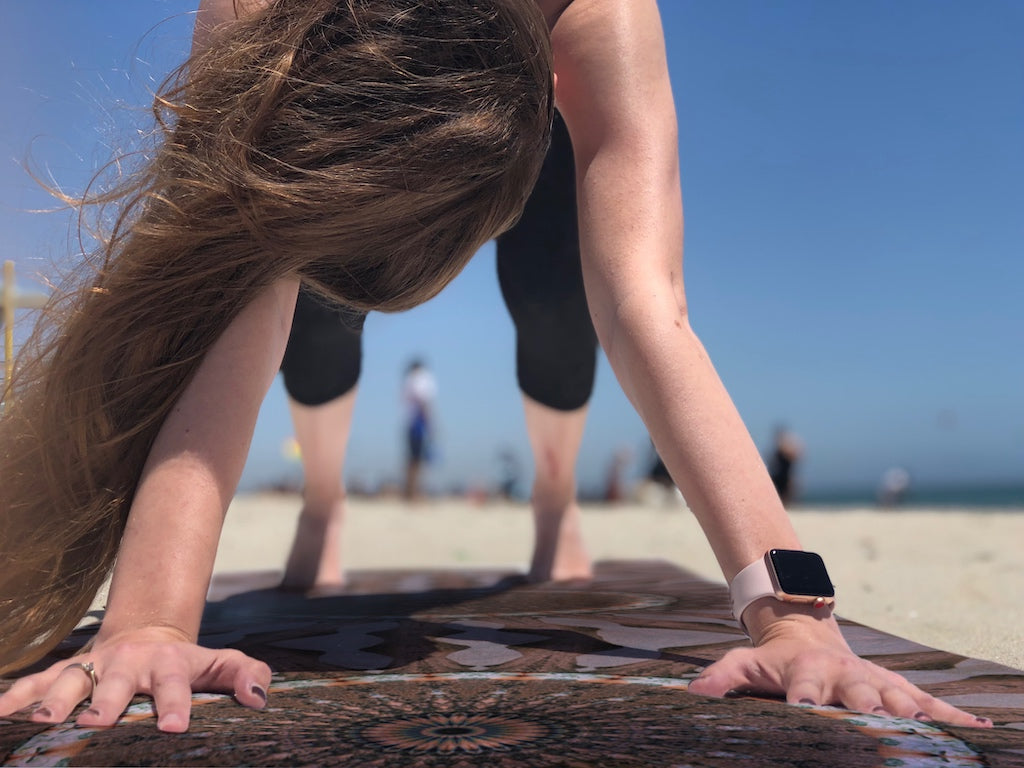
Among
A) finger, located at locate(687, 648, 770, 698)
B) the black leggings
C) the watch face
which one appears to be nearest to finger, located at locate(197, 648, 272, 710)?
finger, located at locate(687, 648, 770, 698)

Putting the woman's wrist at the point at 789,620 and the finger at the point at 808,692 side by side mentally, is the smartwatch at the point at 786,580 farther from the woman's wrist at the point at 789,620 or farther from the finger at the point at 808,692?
the finger at the point at 808,692

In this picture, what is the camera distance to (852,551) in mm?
4328

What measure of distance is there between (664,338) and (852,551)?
11.1ft

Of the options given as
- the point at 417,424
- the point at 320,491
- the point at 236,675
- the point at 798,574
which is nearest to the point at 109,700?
the point at 236,675

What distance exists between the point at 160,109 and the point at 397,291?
18.7 inches

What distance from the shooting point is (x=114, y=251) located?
1.44 m

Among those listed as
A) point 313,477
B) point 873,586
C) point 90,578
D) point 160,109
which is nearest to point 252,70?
point 160,109

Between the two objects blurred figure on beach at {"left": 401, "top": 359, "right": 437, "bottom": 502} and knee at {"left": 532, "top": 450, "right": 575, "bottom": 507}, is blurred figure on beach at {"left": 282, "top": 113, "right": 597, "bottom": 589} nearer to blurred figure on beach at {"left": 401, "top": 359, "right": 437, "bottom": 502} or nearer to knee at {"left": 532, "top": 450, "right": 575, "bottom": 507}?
knee at {"left": 532, "top": 450, "right": 575, "bottom": 507}

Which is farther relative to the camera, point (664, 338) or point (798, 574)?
point (664, 338)

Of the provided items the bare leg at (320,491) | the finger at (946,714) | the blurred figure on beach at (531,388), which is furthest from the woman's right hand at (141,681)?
the bare leg at (320,491)

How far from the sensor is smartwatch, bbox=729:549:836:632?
121cm

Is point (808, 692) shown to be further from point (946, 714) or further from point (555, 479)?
point (555, 479)

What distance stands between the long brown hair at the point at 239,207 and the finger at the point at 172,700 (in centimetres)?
41

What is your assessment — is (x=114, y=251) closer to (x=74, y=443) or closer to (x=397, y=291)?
(x=74, y=443)
